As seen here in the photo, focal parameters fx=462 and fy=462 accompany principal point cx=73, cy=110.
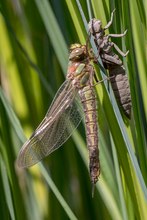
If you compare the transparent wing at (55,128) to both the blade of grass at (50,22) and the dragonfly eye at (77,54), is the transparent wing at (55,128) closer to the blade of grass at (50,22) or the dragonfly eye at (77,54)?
the dragonfly eye at (77,54)

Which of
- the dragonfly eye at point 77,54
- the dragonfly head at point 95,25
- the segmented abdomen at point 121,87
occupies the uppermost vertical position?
the dragonfly head at point 95,25

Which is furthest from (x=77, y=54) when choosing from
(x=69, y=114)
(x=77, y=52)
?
(x=69, y=114)

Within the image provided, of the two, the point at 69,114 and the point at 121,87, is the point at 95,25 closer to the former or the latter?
the point at 121,87

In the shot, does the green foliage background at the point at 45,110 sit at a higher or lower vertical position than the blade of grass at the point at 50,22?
lower

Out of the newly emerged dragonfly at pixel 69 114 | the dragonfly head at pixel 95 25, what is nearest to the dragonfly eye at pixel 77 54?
the newly emerged dragonfly at pixel 69 114

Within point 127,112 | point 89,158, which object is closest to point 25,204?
point 89,158

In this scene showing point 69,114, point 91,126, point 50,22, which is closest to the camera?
point 50,22

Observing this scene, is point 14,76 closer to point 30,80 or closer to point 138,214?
point 30,80
